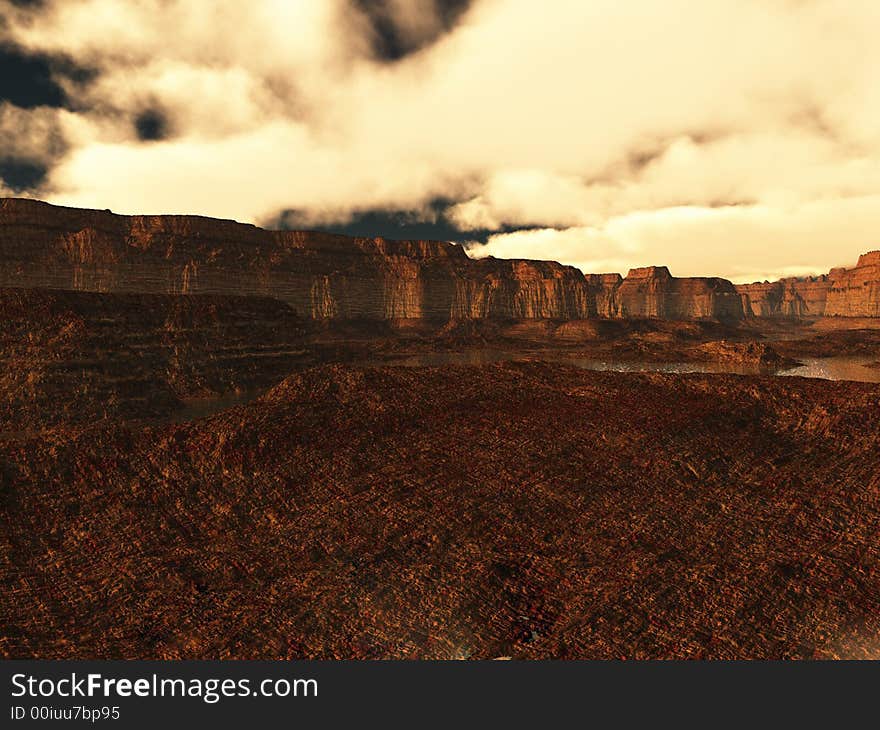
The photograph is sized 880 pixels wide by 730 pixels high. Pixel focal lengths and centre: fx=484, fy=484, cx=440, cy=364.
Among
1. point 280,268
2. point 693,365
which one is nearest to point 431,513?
point 693,365

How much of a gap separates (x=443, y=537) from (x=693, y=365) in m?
61.5

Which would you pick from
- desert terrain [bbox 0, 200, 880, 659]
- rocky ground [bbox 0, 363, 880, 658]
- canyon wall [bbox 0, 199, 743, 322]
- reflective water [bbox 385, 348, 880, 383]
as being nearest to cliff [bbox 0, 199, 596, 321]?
canyon wall [bbox 0, 199, 743, 322]

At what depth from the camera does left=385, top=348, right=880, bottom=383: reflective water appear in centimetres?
5325

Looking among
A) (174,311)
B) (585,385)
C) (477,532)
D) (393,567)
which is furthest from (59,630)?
(174,311)

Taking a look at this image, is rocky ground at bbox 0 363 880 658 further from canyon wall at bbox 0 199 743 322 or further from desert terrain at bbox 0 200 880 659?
canyon wall at bbox 0 199 743 322

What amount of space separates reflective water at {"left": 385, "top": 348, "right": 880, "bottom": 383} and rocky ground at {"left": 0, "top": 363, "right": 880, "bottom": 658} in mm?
30749

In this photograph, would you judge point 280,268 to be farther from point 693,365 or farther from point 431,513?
point 431,513

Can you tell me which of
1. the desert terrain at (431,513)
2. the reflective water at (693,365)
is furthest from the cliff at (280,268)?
the desert terrain at (431,513)

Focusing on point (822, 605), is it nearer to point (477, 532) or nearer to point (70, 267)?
point (477, 532)

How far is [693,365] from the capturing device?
208 ft

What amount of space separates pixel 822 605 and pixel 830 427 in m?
14.1

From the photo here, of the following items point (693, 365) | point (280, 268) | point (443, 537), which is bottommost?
point (443, 537)

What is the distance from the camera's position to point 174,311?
40.6 m

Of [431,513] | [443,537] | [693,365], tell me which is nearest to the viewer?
[443,537]
